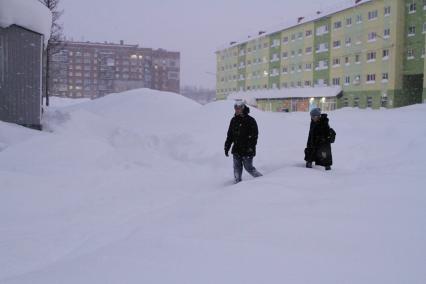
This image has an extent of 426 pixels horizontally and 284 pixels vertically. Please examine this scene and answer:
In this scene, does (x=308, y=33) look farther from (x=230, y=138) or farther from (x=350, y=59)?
(x=230, y=138)

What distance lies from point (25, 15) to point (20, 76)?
5.67ft

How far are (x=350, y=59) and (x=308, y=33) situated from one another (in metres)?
10.1

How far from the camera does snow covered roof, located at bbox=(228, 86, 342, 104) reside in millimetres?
49812

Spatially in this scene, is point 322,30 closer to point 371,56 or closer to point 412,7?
point 371,56

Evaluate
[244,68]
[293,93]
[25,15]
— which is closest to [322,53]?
[293,93]

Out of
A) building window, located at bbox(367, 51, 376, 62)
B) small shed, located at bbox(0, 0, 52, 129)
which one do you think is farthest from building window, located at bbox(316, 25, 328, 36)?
small shed, located at bbox(0, 0, 52, 129)

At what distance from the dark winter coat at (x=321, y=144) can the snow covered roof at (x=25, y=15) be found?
28.1 ft

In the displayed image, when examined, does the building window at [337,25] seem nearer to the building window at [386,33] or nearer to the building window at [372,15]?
the building window at [372,15]

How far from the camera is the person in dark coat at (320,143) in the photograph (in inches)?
303

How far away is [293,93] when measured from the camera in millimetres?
55531

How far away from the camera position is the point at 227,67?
267 ft

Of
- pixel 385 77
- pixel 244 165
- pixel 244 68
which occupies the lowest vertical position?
pixel 244 165

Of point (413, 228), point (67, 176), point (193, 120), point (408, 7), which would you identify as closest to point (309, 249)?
point (413, 228)

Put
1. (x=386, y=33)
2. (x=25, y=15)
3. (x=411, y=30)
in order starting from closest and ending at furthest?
(x=25, y=15)
(x=411, y=30)
(x=386, y=33)
